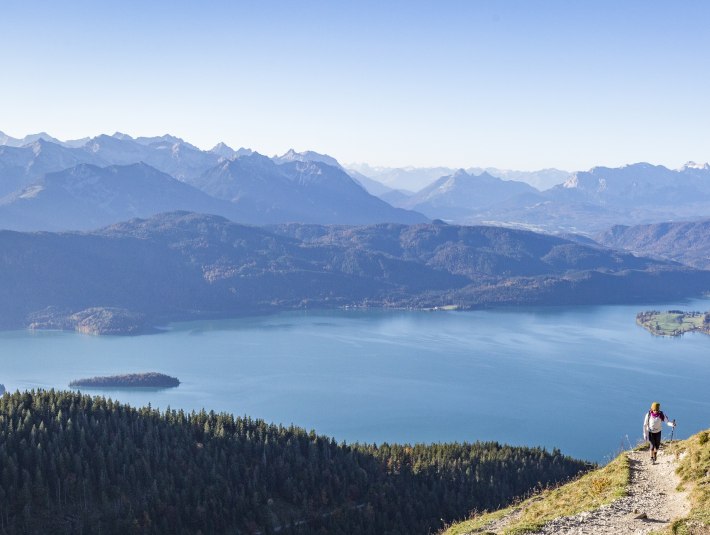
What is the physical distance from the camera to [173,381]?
171375 millimetres

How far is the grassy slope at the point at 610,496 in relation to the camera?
2600 cm

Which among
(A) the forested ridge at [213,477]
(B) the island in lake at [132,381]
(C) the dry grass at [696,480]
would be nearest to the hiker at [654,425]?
(C) the dry grass at [696,480]

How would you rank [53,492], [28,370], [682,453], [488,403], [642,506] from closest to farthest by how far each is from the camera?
[642,506], [682,453], [53,492], [488,403], [28,370]

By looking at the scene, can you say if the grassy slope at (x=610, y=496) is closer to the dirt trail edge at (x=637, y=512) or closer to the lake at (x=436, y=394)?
the dirt trail edge at (x=637, y=512)

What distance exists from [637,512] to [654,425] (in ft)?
15.4

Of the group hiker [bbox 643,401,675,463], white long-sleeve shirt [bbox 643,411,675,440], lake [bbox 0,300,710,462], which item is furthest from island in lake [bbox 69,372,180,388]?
white long-sleeve shirt [bbox 643,411,675,440]

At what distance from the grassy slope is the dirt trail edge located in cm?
41

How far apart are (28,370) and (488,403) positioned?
101 metres

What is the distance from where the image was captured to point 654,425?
3141 cm

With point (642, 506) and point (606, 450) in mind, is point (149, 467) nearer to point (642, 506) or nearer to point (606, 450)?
point (642, 506)

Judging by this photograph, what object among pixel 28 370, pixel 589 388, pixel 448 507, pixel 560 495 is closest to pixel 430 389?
pixel 589 388

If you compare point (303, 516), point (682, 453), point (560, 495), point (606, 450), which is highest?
point (682, 453)

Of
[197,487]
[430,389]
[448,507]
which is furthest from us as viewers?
[430,389]

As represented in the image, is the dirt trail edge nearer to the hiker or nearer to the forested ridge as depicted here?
the hiker
